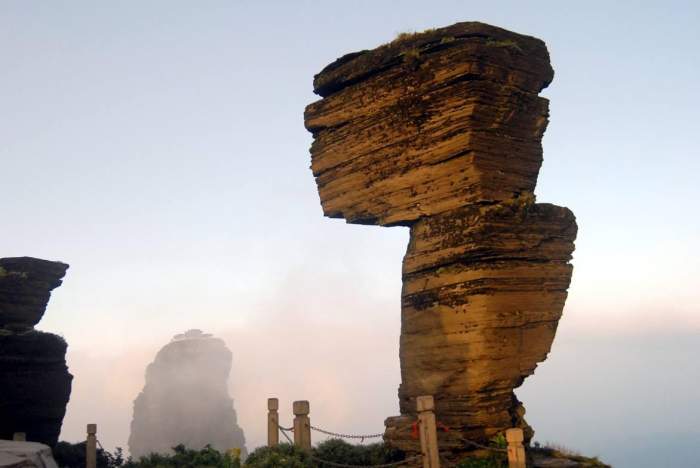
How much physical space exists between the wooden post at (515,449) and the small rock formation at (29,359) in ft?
60.4

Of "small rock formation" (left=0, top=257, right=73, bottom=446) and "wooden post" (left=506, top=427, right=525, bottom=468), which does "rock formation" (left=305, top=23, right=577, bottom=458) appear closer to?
"wooden post" (left=506, top=427, right=525, bottom=468)

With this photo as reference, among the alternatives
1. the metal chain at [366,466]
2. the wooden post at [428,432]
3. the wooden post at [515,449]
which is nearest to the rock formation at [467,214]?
the metal chain at [366,466]

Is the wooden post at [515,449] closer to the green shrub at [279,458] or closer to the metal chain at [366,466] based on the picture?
the metal chain at [366,466]

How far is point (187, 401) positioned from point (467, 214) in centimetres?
10729

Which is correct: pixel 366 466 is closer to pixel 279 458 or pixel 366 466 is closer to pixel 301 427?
pixel 279 458

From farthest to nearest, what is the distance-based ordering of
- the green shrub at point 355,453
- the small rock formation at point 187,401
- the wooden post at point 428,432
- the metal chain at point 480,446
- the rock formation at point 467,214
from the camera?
the small rock formation at point 187,401 → the green shrub at point 355,453 → the rock formation at point 467,214 → the wooden post at point 428,432 → the metal chain at point 480,446

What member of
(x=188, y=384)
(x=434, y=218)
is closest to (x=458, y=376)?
(x=434, y=218)

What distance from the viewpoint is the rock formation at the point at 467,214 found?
46.7 feet

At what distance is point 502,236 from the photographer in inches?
571

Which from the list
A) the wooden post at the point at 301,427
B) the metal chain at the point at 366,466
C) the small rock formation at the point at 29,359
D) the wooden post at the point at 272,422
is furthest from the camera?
the small rock formation at the point at 29,359

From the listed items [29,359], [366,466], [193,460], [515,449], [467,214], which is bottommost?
[366,466]

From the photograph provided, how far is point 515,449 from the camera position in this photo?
12.1 meters

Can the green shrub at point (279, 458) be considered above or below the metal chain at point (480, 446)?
below

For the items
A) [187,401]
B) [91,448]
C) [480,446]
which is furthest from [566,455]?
[187,401]
